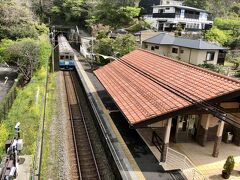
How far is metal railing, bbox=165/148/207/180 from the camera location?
41.7ft

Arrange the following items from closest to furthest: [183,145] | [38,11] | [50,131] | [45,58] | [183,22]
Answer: [183,145]
[50,131]
[45,58]
[183,22]
[38,11]

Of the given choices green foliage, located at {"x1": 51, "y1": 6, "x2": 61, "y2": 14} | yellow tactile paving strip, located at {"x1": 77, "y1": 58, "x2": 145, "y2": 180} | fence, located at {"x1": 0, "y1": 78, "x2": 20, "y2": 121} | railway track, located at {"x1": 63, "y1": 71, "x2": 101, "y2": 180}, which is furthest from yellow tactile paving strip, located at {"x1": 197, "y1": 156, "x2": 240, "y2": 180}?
green foliage, located at {"x1": 51, "y1": 6, "x2": 61, "y2": 14}

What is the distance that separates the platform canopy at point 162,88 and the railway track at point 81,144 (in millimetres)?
3193

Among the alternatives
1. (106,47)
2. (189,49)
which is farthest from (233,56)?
(106,47)

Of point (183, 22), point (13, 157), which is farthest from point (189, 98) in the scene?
point (183, 22)

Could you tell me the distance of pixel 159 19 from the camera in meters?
58.8

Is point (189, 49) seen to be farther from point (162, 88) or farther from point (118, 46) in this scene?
point (162, 88)

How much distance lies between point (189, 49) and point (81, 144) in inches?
1014

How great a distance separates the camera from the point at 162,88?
15172 millimetres

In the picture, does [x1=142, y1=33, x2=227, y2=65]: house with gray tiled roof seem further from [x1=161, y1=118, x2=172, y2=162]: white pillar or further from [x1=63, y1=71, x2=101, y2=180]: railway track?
[x1=161, y1=118, x2=172, y2=162]: white pillar

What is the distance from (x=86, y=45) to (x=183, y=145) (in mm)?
39787

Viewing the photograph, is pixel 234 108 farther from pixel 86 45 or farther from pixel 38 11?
pixel 38 11

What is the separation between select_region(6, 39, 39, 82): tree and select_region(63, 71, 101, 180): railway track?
298 inches

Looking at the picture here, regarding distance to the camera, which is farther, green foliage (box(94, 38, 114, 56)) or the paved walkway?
green foliage (box(94, 38, 114, 56))
